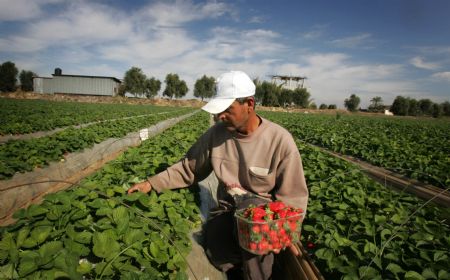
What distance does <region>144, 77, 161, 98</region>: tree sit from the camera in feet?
199

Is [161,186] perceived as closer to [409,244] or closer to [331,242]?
[331,242]

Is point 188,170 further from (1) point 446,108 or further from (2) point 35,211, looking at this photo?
(1) point 446,108

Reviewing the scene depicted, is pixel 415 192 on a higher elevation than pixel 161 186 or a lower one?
lower

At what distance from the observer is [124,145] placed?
887 cm

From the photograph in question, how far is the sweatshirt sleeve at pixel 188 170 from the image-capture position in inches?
111

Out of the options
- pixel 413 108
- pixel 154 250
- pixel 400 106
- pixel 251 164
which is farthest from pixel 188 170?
pixel 413 108

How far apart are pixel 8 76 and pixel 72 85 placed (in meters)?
11.8

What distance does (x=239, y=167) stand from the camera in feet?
8.73

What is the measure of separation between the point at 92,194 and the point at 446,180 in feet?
19.8

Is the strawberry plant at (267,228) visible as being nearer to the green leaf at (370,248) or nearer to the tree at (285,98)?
the green leaf at (370,248)

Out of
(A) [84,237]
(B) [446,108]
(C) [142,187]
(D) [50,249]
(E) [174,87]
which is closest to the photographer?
(D) [50,249]

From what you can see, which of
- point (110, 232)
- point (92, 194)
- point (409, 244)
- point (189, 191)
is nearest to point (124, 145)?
point (189, 191)

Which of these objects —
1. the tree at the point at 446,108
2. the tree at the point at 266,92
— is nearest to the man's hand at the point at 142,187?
the tree at the point at 266,92

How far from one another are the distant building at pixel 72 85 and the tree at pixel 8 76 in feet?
11.8
